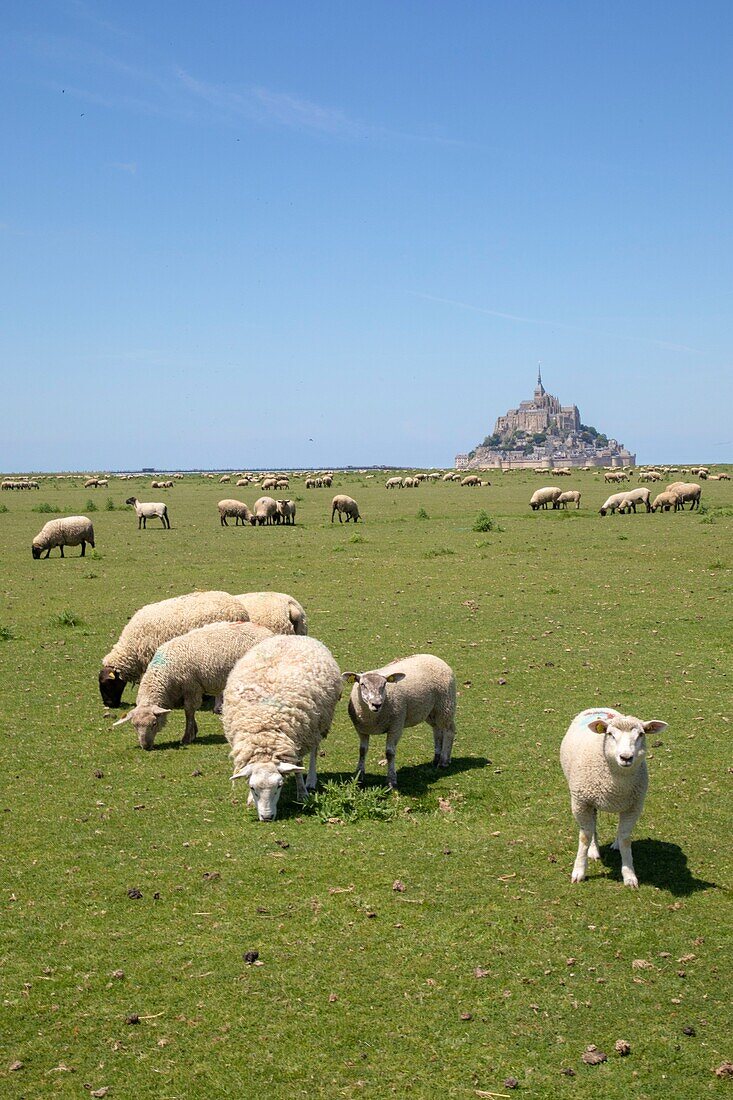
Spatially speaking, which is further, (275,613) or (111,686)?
(275,613)

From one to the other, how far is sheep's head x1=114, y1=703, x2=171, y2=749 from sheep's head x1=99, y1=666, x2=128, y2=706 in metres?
1.86

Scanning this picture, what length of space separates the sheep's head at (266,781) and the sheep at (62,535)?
81.2 ft

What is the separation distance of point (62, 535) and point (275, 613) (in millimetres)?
20449

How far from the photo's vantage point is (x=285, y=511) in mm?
44250

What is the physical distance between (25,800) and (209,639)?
127 inches

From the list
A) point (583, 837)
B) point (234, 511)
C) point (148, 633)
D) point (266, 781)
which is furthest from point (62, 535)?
point (583, 837)

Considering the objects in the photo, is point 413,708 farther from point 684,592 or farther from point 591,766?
point 684,592

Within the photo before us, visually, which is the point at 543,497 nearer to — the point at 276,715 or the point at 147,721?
the point at 147,721

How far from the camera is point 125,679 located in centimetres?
1346

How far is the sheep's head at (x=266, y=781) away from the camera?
8.82 meters

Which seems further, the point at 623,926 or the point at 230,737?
the point at 230,737

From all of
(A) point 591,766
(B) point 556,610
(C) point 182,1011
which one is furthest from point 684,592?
(C) point 182,1011

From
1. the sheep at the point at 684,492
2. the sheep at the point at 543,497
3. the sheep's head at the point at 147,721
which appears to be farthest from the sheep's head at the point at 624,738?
the sheep at the point at 543,497

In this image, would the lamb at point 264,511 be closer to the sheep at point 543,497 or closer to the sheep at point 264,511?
the sheep at point 264,511
